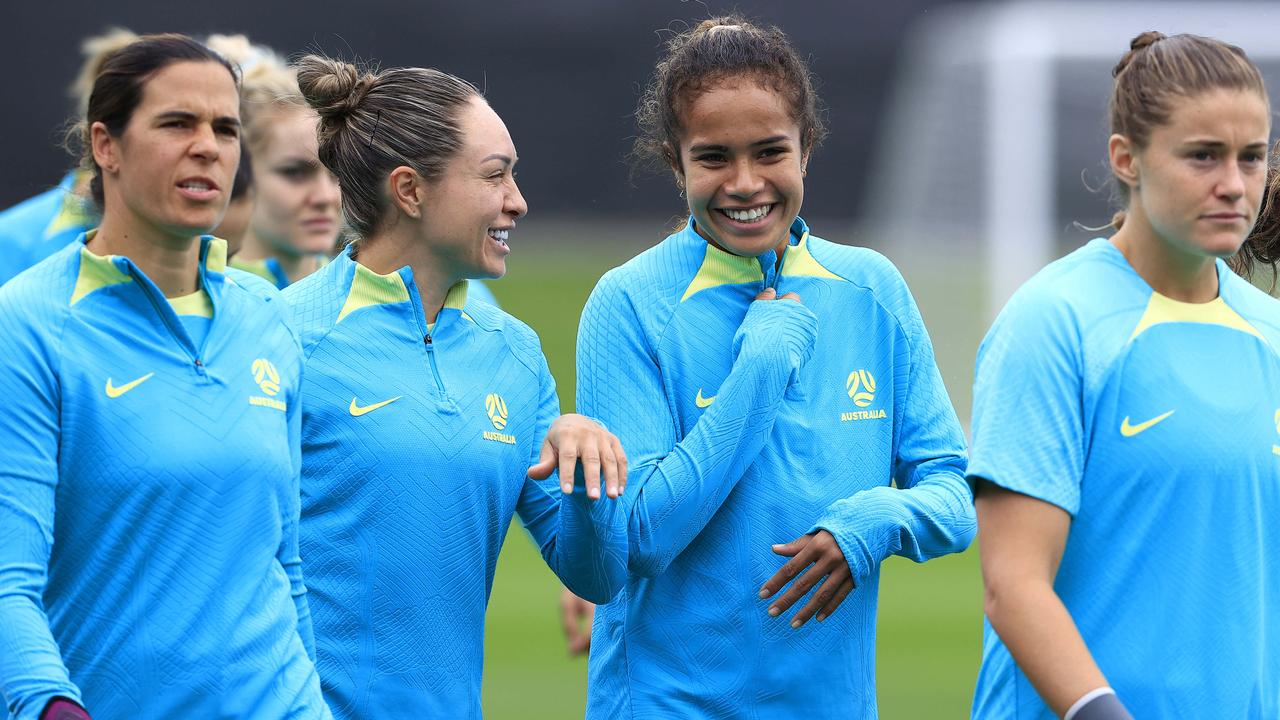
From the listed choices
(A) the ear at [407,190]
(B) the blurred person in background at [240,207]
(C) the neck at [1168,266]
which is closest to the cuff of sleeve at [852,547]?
(C) the neck at [1168,266]

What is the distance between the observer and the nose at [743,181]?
336 cm

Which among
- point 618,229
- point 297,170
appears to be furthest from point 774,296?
point 618,229

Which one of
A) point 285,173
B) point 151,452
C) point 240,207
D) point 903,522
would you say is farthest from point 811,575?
point 285,173

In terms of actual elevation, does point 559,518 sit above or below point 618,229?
below

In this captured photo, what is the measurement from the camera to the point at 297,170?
5355mm

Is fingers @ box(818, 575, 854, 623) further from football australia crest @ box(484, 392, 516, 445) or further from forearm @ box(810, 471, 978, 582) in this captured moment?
football australia crest @ box(484, 392, 516, 445)

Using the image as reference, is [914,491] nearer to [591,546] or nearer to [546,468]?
[591,546]

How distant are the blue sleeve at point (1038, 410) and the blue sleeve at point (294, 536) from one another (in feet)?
4.08

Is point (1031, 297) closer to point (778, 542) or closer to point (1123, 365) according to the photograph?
point (1123, 365)

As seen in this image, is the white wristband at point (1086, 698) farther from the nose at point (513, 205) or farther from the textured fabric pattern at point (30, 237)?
the textured fabric pattern at point (30, 237)

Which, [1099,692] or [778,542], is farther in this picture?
[778,542]

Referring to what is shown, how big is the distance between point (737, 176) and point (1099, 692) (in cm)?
127

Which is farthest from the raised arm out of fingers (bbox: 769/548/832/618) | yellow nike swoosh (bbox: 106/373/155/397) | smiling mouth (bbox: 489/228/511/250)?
yellow nike swoosh (bbox: 106/373/155/397)

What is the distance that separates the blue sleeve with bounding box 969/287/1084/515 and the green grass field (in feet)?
18.1
